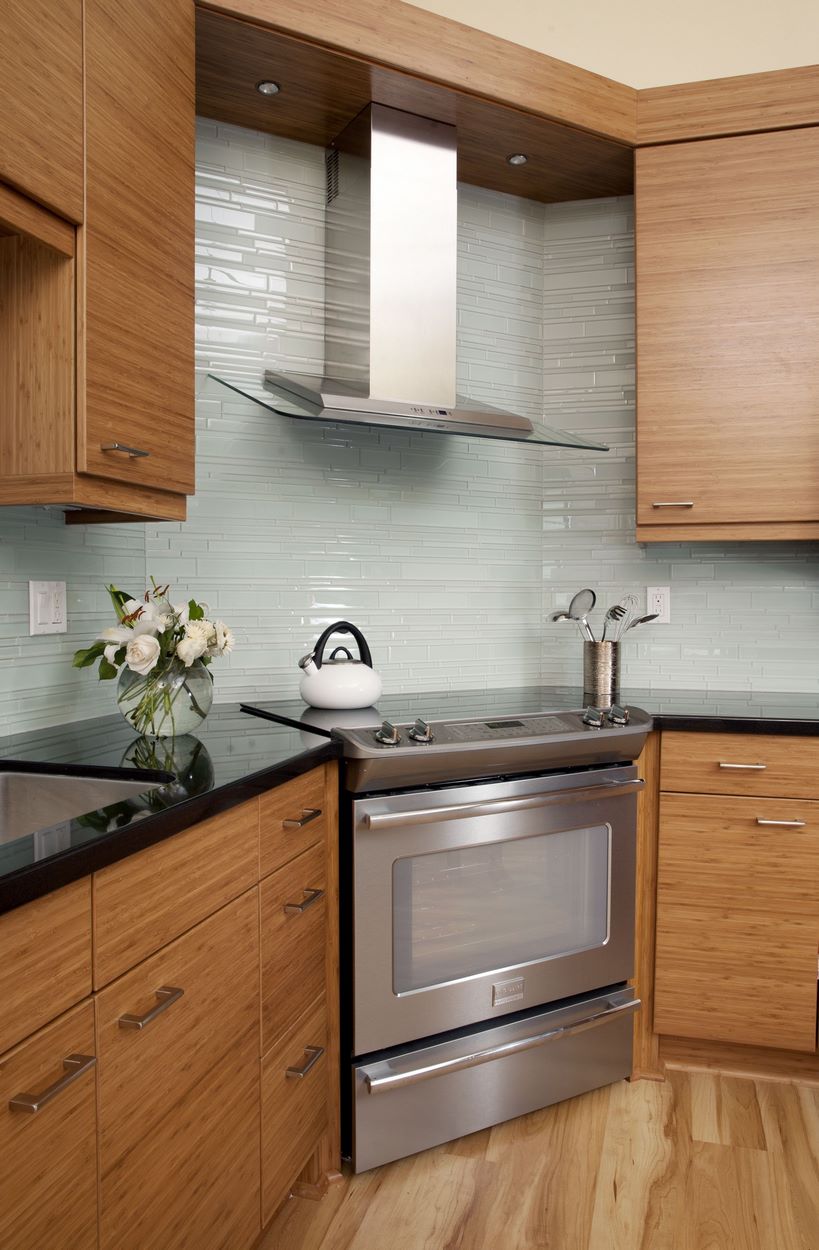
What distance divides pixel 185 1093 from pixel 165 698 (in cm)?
73

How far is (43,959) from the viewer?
3.13 ft

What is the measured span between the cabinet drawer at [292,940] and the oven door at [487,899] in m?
0.09

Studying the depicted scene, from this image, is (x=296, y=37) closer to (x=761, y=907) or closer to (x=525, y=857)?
(x=525, y=857)

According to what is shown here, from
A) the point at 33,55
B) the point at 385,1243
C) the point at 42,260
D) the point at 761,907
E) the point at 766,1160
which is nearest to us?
the point at 33,55

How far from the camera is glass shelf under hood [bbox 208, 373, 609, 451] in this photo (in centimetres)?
200

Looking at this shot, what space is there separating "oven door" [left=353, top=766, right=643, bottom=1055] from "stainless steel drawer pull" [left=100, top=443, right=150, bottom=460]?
77 centimetres

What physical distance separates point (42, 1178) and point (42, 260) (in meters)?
1.33

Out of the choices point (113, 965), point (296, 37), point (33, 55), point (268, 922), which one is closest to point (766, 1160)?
point (268, 922)

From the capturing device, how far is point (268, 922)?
1537mm

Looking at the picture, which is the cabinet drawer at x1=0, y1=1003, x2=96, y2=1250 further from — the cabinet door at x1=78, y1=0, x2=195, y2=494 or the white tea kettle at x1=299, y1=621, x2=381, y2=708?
the white tea kettle at x1=299, y1=621, x2=381, y2=708

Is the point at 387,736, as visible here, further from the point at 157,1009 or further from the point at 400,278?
the point at 400,278

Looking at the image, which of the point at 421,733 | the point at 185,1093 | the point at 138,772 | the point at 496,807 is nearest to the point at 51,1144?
the point at 185,1093

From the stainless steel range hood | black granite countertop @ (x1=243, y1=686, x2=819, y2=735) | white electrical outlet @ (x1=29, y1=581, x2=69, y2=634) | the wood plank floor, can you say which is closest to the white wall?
the stainless steel range hood

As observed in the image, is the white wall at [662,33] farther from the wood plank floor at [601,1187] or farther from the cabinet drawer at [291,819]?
the wood plank floor at [601,1187]
